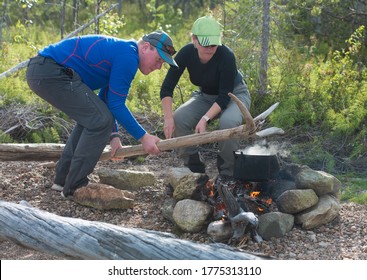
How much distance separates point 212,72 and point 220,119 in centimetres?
46

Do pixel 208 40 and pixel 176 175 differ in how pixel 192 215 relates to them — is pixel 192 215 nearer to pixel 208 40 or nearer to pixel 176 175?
pixel 176 175

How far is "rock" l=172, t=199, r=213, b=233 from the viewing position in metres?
5.02

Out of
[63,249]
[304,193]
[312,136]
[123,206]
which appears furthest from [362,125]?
[63,249]

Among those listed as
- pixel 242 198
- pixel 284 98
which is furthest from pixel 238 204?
pixel 284 98

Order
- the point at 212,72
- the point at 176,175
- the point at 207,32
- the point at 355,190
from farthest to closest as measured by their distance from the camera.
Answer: the point at 355,190 < the point at 212,72 < the point at 176,175 < the point at 207,32

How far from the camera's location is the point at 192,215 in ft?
16.5

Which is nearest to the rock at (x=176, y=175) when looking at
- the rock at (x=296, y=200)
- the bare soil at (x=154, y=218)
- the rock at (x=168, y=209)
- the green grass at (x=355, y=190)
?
the bare soil at (x=154, y=218)

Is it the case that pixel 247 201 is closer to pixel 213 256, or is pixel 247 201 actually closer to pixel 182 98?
pixel 213 256

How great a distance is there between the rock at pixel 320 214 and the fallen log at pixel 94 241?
1312 mm

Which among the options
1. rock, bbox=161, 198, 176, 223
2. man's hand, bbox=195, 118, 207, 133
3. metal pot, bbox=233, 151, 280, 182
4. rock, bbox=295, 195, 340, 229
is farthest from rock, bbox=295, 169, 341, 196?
rock, bbox=161, 198, 176, 223

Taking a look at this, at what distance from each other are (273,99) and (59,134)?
274cm

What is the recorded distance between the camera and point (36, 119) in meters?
7.96

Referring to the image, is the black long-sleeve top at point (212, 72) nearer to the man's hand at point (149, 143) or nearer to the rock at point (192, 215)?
the man's hand at point (149, 143)

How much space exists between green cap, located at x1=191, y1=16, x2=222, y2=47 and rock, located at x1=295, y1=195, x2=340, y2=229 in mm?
1676
